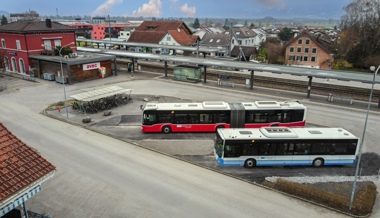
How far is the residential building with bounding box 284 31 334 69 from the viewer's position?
65062 millimetres

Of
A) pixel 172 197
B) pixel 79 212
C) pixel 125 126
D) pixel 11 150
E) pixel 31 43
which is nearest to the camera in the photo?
pixel 11 150

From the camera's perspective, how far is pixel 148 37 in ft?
280

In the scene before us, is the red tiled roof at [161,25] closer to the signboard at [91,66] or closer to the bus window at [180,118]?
the signboard at [91,66]

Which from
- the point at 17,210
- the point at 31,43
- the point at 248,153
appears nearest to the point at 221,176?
the point at 248,153

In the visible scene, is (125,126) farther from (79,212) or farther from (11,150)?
(11,150)

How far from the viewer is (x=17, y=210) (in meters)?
12.5

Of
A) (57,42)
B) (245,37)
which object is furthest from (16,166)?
Result: (245,37)

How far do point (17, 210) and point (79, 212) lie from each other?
3.25 meters

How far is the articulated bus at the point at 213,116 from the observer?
25062 millimetres

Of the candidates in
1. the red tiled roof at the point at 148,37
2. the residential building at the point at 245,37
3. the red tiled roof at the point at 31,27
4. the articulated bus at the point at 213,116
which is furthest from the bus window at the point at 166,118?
the residential building at the point at 245,37

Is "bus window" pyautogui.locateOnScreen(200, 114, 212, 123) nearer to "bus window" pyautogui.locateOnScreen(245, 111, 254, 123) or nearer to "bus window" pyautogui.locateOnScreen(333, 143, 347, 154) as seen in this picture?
"bus window" pyautogui.locateOnScreen(245, 111, 254, 123)

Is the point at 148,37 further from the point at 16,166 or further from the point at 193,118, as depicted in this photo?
the point at 16,166

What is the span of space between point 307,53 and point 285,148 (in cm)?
5316

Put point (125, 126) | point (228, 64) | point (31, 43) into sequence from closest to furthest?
point (125, 126)
point (228, 64)
point (31, 43)
